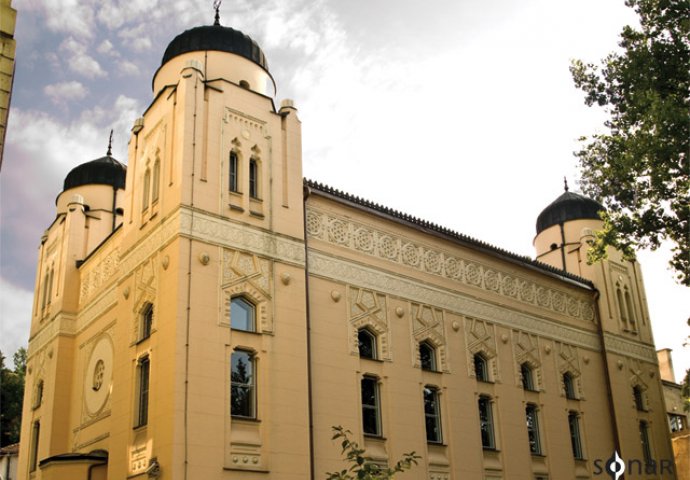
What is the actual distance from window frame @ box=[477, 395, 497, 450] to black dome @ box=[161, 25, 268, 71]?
10982mm

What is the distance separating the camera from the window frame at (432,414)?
19781 millimetres

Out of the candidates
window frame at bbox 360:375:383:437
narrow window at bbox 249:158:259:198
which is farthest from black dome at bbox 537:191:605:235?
narrow window at bbox 249:158:259:198

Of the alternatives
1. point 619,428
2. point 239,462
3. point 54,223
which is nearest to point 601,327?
point 619,428

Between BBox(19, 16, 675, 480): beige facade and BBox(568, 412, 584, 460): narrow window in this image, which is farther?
BBox(568, 412, 584, 460): narrow window

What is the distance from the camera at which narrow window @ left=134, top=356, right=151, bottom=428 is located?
16625mm

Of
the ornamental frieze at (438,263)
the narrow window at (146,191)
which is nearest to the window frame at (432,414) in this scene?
the ornamental frieze at (438,263)

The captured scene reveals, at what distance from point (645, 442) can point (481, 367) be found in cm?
832

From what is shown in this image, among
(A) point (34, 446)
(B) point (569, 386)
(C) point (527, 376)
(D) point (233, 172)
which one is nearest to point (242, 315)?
(D) point (233, 172)

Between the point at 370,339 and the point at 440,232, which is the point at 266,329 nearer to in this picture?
the point at 370,339

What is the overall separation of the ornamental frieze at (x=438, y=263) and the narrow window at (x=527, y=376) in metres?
2.14

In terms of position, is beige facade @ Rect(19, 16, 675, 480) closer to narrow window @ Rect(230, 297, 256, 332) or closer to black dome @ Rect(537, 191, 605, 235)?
narrow window @ Rect(230, 297, 256, 332)

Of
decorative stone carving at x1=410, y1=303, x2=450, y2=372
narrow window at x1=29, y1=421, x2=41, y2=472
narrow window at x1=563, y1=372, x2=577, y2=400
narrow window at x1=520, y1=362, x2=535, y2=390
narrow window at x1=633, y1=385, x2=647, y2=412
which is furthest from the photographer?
narrow window at x1=633, y1=385, x2=647, y2=412

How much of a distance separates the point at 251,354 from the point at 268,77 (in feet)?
27.1

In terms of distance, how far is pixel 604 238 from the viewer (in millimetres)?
17547
